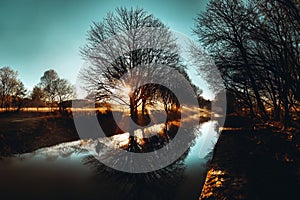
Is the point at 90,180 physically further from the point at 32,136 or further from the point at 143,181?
the point at 32,136

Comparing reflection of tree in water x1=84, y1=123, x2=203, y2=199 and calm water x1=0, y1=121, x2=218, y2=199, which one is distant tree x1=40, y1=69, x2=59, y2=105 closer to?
calm water x1=0, y1=121, x2=218, y2=199

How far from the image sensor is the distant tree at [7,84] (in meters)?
37.2

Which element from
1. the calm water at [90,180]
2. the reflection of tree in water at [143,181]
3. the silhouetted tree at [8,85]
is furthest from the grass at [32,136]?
the silhouetted tree at [8,85]

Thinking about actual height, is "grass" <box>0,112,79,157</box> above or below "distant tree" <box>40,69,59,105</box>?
below

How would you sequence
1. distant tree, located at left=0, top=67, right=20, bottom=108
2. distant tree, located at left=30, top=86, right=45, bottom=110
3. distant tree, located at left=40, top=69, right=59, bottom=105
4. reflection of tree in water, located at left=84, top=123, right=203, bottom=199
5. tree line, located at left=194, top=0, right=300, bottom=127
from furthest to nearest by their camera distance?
distant tree, located at left=40, top=69, right=59, bottom=105 < distant tree, located at left=30, top=86, right=45, bottom=110 < distant tree, located at left=0, top=67, right=20, bottom=108 < tree line, located at left=194, top=0, right=300, bottom=127 < reflection of tree in water, located at left=84, top=123, right=203, bottom=199

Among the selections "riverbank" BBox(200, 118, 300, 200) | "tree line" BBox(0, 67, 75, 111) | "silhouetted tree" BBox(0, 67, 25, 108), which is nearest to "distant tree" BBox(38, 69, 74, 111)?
"tree line" BBox(0, 67, 75, 111)

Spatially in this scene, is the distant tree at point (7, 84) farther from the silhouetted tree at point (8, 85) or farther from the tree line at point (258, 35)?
the tree line at point (258, 35)

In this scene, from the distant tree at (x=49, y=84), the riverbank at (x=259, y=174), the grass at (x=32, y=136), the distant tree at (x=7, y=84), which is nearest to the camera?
the riverbank at (x=259, y=174)

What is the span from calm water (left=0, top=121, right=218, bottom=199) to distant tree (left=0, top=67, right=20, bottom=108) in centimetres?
3409

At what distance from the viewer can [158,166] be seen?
29.0ft

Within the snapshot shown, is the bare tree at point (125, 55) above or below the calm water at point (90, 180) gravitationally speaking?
above

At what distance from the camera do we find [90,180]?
23.6ft

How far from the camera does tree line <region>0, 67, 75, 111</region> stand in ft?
123

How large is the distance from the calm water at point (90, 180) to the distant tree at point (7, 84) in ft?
112
